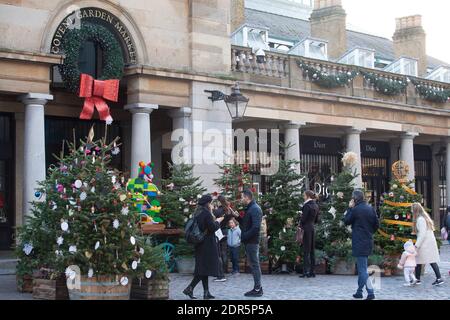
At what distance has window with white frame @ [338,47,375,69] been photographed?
103 ft

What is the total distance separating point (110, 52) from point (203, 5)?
3.62 m

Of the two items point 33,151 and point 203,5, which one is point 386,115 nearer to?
point 203,5

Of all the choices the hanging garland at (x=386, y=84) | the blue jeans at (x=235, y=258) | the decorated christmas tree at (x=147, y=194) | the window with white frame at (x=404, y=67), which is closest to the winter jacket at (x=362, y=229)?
the blue jeans at (x=235, y=258)

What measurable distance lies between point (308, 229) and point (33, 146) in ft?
21.0

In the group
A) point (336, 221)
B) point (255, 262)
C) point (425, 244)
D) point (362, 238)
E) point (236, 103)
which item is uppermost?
point (236, 103)

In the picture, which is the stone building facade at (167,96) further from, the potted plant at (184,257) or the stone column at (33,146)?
the potted plant at (184,257)

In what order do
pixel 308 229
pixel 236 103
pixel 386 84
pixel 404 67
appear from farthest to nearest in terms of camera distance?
1. pixel 404 67
2. pixel 386 84
3. pixel 236 103
4. pixel 308 229

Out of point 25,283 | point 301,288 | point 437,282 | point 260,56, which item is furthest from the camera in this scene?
point 260,56

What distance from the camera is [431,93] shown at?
31.9 metres

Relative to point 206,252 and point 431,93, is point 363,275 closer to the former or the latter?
point 206,252

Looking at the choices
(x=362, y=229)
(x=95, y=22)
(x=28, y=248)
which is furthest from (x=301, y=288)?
(x=95, y=22)

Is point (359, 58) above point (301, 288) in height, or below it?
above

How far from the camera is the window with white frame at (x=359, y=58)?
1233 inches
